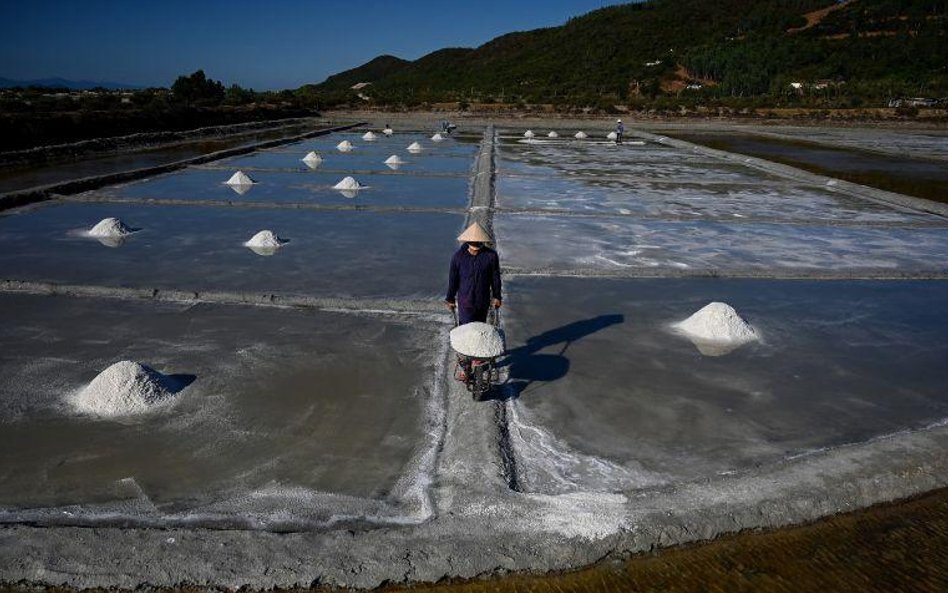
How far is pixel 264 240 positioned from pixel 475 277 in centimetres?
441

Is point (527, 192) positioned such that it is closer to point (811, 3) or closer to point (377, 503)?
point (377, 503)

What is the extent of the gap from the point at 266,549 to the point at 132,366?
1.74 m

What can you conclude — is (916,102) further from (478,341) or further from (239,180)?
(478,341)

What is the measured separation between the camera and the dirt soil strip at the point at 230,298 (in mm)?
5670

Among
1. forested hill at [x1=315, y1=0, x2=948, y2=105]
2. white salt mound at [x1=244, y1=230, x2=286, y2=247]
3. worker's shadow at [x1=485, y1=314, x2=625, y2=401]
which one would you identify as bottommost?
worker's shadow at [x1=485, y1=314, x2=625, y2=401]

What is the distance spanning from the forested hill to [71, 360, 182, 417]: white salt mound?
37.3m

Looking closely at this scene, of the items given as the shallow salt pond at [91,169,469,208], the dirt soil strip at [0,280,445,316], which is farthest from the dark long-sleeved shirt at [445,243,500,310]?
the shallow salt pond at [91,169,469,208]

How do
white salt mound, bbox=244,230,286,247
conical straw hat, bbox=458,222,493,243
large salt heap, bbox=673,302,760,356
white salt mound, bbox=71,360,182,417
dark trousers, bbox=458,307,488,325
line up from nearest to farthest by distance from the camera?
1. white salt mound, bbox=71,360,182,417
2. conical straw hat, bbox=458,222,493,243
3. dark trousers, bbox=458,307,488,325
4. large salt heap, bbox=673,302,760,356
5. white salt mound, bbox=244,230,286,247

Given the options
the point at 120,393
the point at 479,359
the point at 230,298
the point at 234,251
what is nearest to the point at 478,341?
the point at 479,359

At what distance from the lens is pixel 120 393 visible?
12.5ft

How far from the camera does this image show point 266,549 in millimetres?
2705

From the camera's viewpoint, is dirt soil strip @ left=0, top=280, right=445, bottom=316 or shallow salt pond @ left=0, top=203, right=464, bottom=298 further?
shallow salt pond @ left=0, top=203, right=464, bottom=298

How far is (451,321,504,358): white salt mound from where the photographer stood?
12.1ft

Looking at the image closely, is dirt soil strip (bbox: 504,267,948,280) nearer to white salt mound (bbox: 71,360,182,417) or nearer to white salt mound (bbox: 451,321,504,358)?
white salt mound (bbox: 451,321,504,358)
